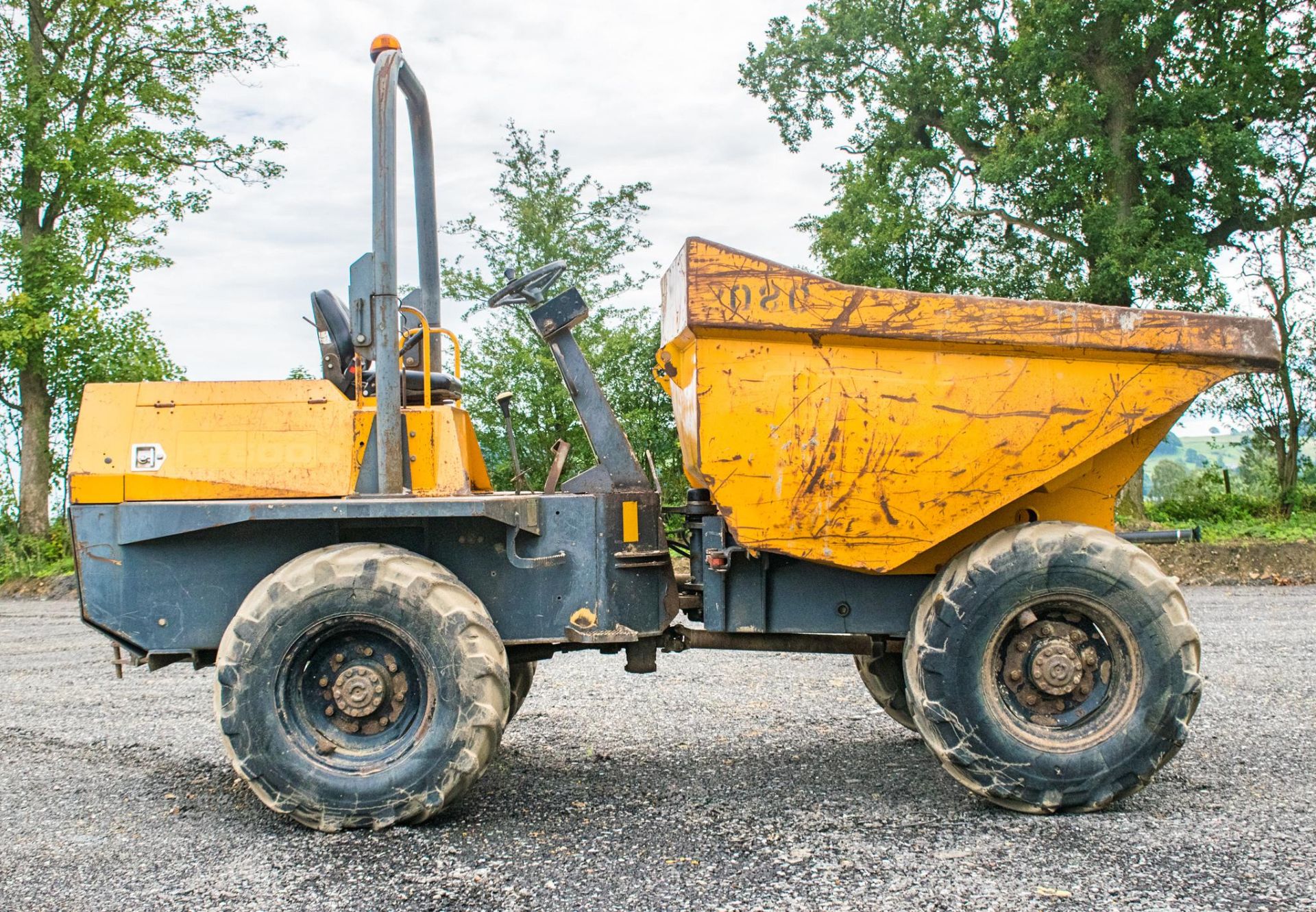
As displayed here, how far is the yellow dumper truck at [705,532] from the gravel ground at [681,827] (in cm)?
29

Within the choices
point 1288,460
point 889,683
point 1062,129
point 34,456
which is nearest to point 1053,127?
point 1062,129

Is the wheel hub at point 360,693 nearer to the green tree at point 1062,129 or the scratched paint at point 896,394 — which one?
the scratched paint at point 896,394

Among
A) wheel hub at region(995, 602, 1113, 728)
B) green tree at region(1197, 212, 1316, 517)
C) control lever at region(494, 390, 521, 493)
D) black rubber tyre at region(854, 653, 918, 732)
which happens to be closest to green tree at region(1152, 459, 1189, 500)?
green tree at region(1197, 212, 1316, 517)

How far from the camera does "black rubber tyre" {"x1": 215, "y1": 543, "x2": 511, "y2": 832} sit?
4.16 m

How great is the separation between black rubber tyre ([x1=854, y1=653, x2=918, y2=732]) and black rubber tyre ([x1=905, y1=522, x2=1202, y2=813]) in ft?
2.68

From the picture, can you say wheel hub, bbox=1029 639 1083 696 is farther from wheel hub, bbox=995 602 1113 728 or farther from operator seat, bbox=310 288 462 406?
operator seat, bbox=310 288 462 406

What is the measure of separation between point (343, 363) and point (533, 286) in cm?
98

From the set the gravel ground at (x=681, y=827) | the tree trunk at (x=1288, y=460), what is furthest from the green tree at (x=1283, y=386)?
the gravel ground at (x=681, y=827)

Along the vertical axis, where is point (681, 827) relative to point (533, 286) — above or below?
below

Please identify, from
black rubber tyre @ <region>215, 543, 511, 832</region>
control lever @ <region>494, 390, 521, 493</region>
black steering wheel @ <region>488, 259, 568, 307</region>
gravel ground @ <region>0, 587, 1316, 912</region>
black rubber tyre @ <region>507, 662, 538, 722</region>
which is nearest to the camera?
gravel ground @ <region>0, 587, 1316, 912</region>

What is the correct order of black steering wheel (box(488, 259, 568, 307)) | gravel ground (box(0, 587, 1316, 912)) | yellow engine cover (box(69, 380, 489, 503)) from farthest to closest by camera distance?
black steering wheel (box(488, 259, 568, 307)) < yellow engine cover (box(69, 380, 489, 503)) < gravel ground (box(0, 587, 1316, 912))

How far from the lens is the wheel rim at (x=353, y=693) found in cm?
424

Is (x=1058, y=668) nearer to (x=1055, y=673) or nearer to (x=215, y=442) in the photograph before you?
(x=1055, y=673)

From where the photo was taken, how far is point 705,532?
4578 mm
